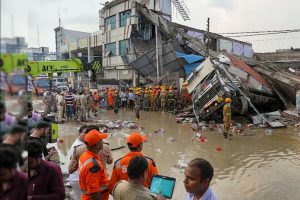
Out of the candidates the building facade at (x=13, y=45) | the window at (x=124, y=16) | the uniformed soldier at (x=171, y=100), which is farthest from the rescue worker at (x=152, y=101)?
the building facade at (x=13, y=45)

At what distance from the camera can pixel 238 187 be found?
6.03 metres

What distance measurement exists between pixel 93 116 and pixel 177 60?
7930mm

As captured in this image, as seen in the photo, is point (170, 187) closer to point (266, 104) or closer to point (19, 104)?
point (19, 104)

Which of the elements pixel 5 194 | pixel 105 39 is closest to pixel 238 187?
pixel 5 194

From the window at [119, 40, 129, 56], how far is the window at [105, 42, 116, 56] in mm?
1304

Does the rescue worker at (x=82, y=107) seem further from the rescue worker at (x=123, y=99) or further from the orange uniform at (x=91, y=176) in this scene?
the orange uniform at (x=91, y=176)

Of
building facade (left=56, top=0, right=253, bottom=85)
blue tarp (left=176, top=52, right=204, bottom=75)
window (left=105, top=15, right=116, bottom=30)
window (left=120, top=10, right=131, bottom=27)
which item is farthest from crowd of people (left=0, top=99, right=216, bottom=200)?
window (left=105, top=15, right=116, bottom=30)

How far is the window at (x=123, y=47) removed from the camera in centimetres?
3166

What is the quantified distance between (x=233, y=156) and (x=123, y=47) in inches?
991

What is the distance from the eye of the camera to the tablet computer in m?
2.45

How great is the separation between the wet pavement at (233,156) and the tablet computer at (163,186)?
10.7 ft

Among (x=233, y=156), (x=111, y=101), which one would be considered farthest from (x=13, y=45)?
(x=111, y=101)

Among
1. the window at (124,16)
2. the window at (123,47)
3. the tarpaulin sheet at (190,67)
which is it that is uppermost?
the window at (124,16)

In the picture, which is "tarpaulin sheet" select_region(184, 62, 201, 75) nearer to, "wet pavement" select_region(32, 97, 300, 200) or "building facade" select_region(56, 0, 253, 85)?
"building facade" select_region(56, 0, 253, 85)
